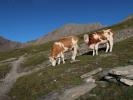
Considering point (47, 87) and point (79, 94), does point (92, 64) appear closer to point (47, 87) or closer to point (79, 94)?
point (47, 87)

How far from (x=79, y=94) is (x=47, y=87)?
6.41 metres

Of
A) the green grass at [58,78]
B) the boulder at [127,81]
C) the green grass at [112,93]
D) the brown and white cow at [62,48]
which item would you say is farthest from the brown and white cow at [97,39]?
the boulder at [127,81]

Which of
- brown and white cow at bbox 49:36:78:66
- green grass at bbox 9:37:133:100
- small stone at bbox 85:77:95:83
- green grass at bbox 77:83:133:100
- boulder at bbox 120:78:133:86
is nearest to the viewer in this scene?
green grass at bbox 77:83:133:100

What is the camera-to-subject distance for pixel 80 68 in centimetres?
3534

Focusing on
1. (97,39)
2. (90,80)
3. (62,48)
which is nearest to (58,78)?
(90,80)

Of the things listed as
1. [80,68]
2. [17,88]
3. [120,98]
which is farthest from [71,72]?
[120,98]

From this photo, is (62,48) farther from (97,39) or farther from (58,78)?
(58,78)

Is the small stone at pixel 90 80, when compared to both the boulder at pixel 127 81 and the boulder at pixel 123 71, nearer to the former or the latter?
the boulder at pixel 123 71

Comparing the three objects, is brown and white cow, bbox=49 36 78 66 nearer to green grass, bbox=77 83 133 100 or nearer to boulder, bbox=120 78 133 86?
green grass, bbox=77 83 133 100

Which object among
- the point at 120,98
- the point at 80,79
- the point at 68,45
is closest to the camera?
the point at 120,98

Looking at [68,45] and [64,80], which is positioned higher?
[68,45]

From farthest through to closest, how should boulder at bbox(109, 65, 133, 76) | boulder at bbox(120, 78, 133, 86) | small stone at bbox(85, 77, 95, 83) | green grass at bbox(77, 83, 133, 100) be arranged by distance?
1. small stone at bbox(85, 77, 95, 83)
2. boulder at bbox(109, 65, 133, 76)
3. boulder at bbox(120, 78, 133, 86)
4. green grass at bbox(77, 83, 133, 100)

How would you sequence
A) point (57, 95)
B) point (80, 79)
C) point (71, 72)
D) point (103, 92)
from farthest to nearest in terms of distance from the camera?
point (71, 72) < point (80, 79) < point (57, 95) < point (103, 92)

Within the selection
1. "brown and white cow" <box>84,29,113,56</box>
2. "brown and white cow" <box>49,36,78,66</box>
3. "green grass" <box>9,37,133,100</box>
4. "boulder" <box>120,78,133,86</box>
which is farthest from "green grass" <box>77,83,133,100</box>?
"brown and white cow" <box>49,36,78,66</box>
